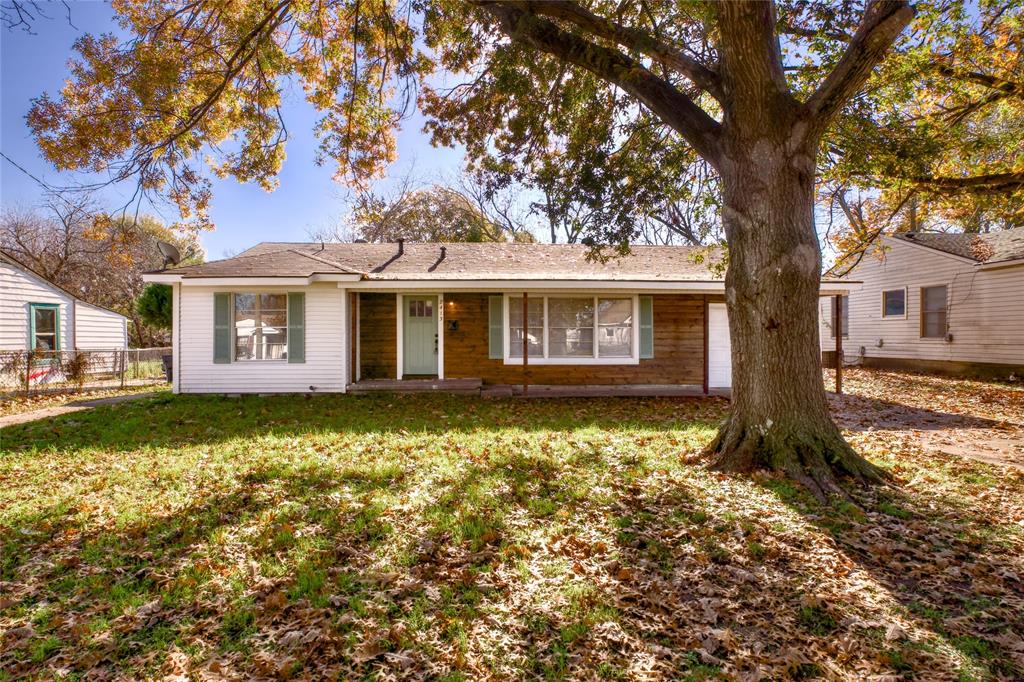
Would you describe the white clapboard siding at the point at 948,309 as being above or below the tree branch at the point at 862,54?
below

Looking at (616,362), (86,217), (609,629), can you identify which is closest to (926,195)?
(616,362)

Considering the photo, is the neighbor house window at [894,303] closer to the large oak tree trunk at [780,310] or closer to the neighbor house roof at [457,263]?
the neighbor house roof at [457,263]

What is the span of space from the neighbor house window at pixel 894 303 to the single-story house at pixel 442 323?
27.7ft

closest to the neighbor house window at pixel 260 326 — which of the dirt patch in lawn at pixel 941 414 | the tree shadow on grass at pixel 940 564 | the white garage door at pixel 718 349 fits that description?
the tree shadow on grass at pixel 940 564

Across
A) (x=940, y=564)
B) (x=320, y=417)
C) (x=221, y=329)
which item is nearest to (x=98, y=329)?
(x=221, y=329)

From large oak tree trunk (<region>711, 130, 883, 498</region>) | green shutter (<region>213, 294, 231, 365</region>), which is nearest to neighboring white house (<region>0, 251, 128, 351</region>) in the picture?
green shutter (<region>213, 294, 231, 365</region>)

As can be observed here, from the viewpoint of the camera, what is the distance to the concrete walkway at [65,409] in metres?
8.77

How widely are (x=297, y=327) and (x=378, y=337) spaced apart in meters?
2.02

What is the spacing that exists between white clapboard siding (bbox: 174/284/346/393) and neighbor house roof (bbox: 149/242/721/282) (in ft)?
A: 2.24

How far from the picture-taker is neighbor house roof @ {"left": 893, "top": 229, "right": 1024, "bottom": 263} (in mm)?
14547

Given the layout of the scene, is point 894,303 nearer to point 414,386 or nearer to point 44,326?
point 414,386

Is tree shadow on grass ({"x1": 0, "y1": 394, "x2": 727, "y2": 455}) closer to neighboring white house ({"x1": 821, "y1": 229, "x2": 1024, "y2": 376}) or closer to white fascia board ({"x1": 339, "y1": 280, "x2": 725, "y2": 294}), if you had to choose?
white fascia board ({"x1": 339, "y1": 280, "x2": 725, "y2": 294})

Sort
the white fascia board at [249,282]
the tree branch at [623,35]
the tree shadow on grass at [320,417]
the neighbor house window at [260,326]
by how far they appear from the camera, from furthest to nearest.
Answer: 1. the neighbor house window at [260,326]
2. the white fascia board at [249,282]
3. the tree shadow on grass at [320,417]
4. the tree branch at [623,35]

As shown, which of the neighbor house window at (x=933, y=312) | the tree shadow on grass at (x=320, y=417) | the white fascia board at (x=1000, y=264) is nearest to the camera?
the tree shadow on grass at (x=320, y=417)
